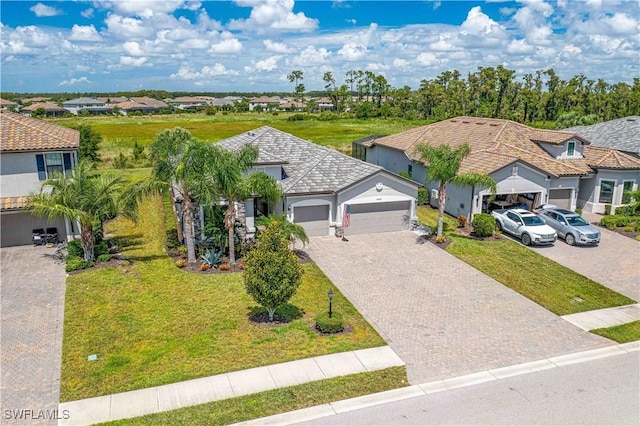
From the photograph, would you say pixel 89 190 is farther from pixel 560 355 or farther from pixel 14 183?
pixel 560 355

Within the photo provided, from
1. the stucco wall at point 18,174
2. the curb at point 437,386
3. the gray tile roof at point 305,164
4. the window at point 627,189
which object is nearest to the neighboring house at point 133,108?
the gray tile roof at point 305,164

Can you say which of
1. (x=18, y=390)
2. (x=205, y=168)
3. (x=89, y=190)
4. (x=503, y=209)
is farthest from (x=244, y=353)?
(x=503, y=209)

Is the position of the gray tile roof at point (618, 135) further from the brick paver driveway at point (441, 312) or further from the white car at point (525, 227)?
the brick paver driveway at point (441, 312)

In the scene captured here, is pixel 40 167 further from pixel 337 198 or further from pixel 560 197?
pixel 560 197

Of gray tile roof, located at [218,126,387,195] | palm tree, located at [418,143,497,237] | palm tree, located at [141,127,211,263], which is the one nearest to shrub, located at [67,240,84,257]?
palm tree, located at [141,127,211,263]

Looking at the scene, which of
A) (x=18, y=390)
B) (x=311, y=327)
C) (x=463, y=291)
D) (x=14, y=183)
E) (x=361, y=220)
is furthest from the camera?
(x=361, y=220)

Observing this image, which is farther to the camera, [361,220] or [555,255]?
[361,220]

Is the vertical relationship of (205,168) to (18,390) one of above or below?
above

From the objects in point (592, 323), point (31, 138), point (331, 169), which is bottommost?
point (592, 323)
